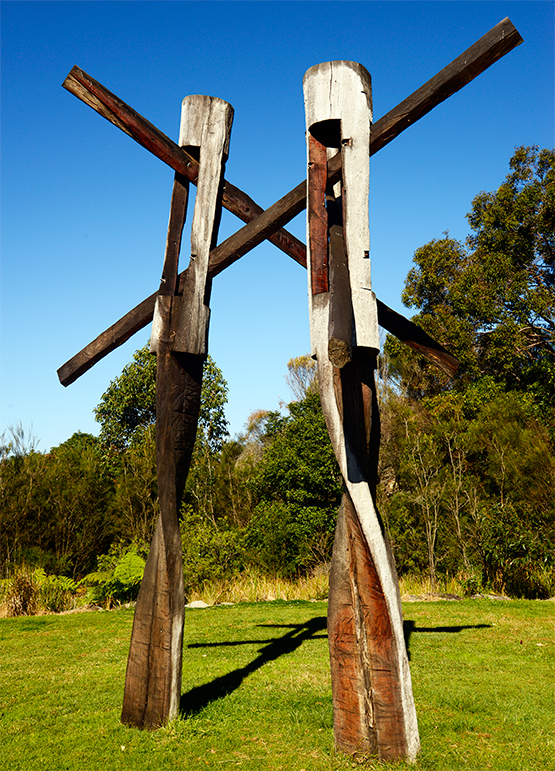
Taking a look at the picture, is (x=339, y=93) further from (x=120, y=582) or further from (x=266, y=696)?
(x=120, y=582)

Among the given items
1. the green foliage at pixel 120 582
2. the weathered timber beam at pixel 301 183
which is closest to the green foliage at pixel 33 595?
the green foliage at pixel 120 582

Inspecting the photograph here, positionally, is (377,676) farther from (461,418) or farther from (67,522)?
(461,418)

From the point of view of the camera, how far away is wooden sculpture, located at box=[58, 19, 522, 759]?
3.24 meters

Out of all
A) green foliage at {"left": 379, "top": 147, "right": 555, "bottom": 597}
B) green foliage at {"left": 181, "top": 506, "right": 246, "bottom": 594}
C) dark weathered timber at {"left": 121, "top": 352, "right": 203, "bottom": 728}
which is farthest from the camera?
green foliage at {"left": 379, "top": 147, "right": 555, "bottom": 597}

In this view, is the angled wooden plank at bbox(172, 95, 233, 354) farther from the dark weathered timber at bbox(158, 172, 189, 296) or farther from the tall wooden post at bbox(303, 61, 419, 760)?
the tall wooden post at bbox(303, 61, 419, 760)

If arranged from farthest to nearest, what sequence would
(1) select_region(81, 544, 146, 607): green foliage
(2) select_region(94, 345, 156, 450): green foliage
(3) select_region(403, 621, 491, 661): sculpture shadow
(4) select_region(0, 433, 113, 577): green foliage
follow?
(2) select_region(94, 345, 156, 450): green foliage → (4) select_region(0, 433, 113, 577): green foliage → (1) select_region(81, 544, 146, 607): green foliage → (3) select_region(403, 621, 491, 661): sculpture shadow

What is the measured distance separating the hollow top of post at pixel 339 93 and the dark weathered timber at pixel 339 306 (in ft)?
2.29

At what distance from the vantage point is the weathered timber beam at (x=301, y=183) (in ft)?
11.7

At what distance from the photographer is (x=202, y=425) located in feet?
59.6

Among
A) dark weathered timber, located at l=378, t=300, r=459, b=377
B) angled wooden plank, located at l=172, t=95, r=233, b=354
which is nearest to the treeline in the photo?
dark weathered timber, located at l=378, t=300, r=459, b=377

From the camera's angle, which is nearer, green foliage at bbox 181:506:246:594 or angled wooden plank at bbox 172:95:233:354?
angled wooden plank at bbox 172:95:233:354

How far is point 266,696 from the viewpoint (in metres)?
4.38

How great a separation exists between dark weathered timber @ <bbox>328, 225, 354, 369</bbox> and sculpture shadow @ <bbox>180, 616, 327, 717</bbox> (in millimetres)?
2831

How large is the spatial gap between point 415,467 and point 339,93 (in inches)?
378
